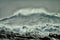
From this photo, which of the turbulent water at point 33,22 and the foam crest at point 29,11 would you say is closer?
the turbulent water at point 33,22

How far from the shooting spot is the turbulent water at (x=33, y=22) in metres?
1.00

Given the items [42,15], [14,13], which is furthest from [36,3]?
[14,13]

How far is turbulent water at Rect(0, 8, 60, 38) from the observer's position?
100 cm

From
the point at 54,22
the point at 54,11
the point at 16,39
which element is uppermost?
the point at 54,11

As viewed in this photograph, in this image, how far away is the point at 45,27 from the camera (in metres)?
1.02

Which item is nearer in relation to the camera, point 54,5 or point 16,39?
point 16,39

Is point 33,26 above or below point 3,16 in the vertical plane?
below

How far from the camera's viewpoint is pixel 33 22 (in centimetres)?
107

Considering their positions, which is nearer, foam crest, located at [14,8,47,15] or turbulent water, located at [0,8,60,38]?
turbulent water, located at [0,8,60,38]

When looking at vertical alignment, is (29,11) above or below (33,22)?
above

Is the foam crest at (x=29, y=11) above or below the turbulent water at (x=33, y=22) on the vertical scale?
above

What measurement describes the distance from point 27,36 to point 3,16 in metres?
0.32

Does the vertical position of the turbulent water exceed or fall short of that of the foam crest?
Answer: it falls short

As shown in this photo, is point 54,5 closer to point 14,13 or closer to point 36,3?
point 36,3
